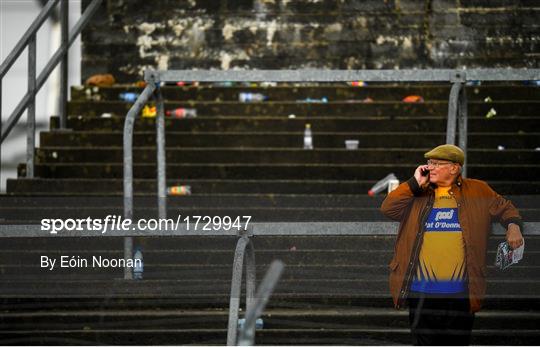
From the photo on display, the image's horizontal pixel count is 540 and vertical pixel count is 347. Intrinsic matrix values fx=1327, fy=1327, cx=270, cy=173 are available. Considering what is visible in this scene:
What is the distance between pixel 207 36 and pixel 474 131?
3598mm

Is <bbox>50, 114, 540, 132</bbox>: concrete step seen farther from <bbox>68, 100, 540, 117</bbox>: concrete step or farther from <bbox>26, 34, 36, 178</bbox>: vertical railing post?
<bbox>26, 34, 36, 178</bbox>: vertical railing post

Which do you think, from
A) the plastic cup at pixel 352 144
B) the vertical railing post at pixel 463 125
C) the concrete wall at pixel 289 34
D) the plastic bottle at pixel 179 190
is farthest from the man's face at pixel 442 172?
the concrete wall at pixel 289 34

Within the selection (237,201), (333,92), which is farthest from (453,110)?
(333,92)

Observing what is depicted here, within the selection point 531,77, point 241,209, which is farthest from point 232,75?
point 531,77

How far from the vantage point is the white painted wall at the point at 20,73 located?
14672mm

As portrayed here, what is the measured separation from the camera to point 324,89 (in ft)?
41.2

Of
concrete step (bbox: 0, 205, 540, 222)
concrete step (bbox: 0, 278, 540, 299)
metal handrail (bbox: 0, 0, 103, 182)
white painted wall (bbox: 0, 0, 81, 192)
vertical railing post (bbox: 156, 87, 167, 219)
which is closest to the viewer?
concrete step (bbox: 0, 278, 540, 299)

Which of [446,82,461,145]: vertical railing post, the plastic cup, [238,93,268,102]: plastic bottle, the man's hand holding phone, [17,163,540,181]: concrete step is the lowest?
the man's hand holding phone

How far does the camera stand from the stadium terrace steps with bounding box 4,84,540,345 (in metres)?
7.93

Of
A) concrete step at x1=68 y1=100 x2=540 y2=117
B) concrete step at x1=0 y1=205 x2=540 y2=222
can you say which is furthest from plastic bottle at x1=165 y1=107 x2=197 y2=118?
concrete step at x1=0 y1=205 x2=540 y2=222

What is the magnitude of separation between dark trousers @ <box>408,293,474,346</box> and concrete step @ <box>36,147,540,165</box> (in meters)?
3.96

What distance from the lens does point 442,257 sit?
7.16 m

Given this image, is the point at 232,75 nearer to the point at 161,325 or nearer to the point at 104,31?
the point at 161,325

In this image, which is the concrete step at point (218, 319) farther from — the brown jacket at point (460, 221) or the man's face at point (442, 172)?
the man's face at point (442, 172)
